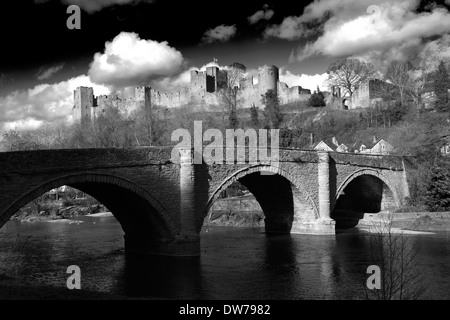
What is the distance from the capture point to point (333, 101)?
7100cm

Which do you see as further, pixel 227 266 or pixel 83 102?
pixel 83 102

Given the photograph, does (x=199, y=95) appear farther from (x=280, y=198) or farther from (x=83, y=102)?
(x=280, y=198)

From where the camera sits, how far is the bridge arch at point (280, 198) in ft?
93.6

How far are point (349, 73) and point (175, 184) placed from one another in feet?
187

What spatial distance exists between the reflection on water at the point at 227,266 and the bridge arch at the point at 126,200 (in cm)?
139

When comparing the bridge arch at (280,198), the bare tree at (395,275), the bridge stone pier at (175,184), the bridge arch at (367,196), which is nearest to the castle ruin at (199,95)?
the bridge arch at (367,196)

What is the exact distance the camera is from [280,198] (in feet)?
101

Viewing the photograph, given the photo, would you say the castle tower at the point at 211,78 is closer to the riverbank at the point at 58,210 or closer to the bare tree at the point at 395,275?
the riverbank at the point at 58,210

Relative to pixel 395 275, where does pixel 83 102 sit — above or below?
above

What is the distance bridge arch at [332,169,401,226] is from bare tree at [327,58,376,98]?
113 feet

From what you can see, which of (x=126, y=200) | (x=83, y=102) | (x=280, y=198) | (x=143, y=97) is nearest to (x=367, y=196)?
(x=280, y=198)
